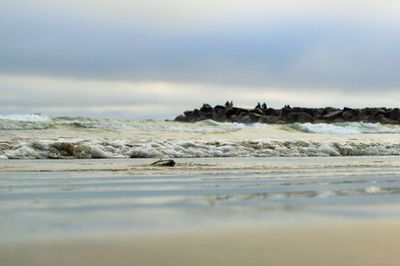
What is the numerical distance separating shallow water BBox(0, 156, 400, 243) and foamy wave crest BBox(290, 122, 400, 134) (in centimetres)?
1778

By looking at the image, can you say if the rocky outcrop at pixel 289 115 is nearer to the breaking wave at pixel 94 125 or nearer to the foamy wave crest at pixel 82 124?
the breaking wave at pixel 94 125

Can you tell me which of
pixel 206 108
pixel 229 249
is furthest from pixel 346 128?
pixel 229 249

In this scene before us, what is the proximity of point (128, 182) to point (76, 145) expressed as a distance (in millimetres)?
4997

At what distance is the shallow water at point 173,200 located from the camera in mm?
2875

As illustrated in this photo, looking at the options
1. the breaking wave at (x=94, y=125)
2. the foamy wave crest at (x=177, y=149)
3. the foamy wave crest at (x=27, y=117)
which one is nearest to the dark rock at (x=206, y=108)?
→ the breaking wave at (x=94, y=125)

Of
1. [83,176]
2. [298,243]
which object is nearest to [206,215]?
[298,243]

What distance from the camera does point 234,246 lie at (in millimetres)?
2373

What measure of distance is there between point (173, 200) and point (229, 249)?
1.55 meters

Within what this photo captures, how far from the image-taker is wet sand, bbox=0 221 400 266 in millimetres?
2107

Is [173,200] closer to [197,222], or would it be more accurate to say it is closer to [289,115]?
[197,222]

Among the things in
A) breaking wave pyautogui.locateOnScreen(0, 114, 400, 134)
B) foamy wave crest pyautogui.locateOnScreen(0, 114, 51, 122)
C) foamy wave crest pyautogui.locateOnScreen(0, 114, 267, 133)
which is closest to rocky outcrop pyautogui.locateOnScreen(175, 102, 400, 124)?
breaking wave pyautogui.locateOnScreen(0, 114, 400, 134)

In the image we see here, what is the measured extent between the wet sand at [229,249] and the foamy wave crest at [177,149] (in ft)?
23.1

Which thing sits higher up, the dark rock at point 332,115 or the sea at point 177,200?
the dark rock at point 332,115

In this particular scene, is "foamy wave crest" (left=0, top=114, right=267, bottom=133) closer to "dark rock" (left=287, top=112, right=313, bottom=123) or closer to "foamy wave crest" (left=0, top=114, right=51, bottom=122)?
"foamy wave crest" (left=0, top=114, right=51, bottom=122)
